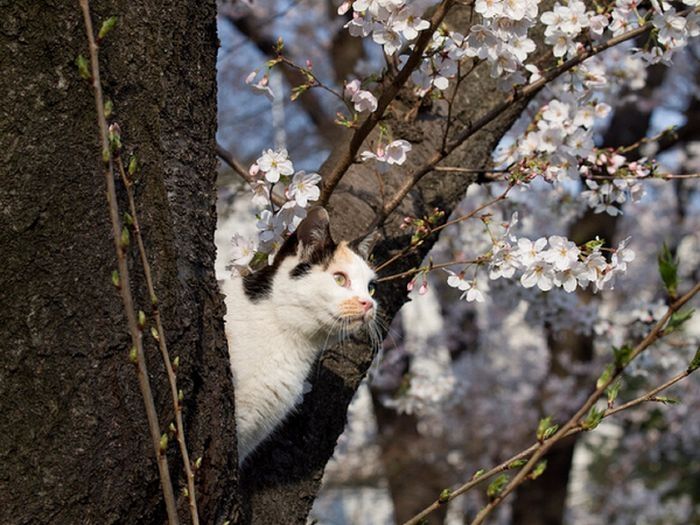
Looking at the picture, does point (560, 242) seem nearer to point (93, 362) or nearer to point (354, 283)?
point (354, 283)

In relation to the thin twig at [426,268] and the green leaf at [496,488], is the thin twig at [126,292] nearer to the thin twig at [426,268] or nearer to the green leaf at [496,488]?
the green leaf at [496,488]

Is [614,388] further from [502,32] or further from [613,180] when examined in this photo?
[613,180]

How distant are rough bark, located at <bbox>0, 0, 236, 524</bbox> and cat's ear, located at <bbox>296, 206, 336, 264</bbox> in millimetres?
825

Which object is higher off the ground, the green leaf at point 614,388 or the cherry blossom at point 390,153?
the cherry blossom at point 390,153

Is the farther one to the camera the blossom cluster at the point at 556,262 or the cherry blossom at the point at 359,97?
the cherry blossom at the point at 359,97

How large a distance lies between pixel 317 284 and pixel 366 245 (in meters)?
0.19

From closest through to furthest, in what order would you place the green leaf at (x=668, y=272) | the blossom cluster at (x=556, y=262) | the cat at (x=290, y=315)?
the green leaf at (x=668, y=272) → the blossom cluster at (x=556, y=262) → the cat at (x=290, y=315)

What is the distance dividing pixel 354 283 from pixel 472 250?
5.59ft

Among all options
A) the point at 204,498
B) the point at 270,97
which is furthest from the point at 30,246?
the point at 270,97

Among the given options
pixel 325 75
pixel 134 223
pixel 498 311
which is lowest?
pixel 498 311

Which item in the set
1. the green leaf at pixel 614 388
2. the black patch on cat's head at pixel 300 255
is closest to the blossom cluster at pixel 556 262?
the black patch on cat's head at pixel 300 255

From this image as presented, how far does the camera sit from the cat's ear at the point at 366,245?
8.10ft

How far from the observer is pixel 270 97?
7.88ft

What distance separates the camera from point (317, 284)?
99.6 inches
